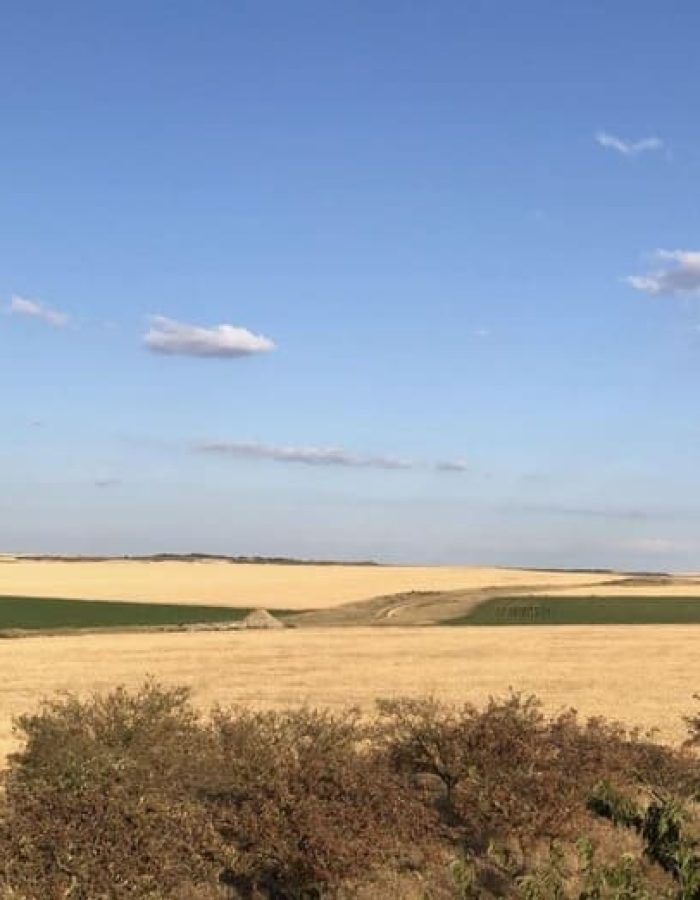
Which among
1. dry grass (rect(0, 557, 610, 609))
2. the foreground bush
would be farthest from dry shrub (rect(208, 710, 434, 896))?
dry grass (rect(0, 557, 610, 609))

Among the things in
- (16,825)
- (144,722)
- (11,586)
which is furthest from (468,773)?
(11,586)

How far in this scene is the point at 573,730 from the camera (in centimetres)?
1265

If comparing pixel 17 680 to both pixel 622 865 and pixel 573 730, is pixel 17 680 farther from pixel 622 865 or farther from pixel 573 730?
pixel 622 865

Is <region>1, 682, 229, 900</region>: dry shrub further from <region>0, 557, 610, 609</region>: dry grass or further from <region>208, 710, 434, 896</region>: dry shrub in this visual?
<region>0, 557, 610, 609</region>: dry grass

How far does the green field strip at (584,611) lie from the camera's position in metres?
66.5

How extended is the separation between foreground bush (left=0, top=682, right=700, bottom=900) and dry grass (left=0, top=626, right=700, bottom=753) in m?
9.34

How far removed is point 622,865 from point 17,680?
1094 inches

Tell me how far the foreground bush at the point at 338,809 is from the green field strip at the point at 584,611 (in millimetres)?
53878

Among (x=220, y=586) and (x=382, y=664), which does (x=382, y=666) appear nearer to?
(x=382, y=664)

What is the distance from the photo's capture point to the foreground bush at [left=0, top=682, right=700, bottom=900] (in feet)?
28.7

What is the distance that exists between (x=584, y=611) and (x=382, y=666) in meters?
40.3

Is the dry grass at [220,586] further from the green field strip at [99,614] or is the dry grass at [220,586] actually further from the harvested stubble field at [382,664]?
the harvested stubble field at [382,664]

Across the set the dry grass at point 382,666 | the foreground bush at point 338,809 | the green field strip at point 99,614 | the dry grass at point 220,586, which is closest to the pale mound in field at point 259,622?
the green field strip at point 99,614

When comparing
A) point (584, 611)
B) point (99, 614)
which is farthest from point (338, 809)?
point (584, 611)
